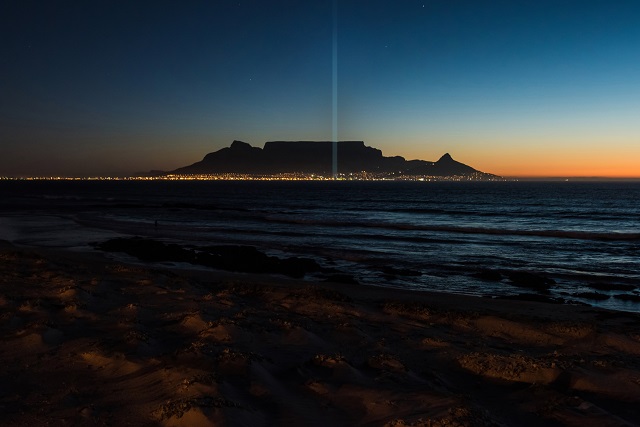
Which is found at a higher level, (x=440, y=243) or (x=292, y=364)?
(x=292, y=364)

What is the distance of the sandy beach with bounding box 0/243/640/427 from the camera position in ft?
16.3

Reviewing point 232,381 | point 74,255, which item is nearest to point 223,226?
point 74,255

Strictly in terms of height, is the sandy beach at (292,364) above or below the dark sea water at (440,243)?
above

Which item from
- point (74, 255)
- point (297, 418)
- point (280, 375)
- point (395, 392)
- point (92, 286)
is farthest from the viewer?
point (74, 255)

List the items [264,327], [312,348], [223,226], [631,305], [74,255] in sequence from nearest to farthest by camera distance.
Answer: [312,348]
[264,327]
[631,305]
[74,255]
[223,226]

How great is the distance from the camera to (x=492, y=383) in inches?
245

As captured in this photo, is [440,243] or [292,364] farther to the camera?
[440,243]

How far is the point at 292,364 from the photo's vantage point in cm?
660

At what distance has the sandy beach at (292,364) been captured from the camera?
4969 mm

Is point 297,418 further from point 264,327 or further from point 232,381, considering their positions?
point 264,327

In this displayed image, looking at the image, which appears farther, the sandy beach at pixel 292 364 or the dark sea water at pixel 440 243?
the dark sea water at pixel 440 243

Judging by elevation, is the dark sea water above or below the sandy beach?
below

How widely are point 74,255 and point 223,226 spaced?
1855 cm

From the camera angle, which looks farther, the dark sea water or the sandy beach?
the dark sea water
